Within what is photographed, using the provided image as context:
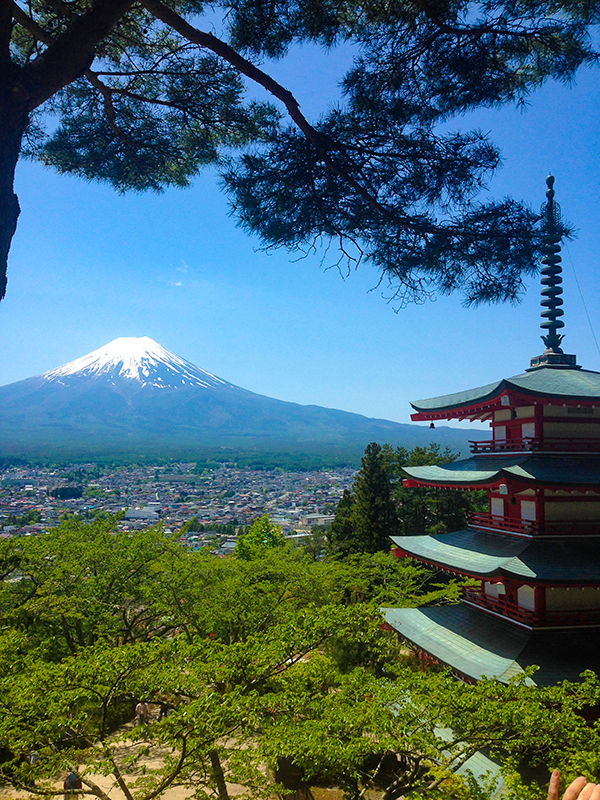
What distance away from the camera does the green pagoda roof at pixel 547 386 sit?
24.4 ft

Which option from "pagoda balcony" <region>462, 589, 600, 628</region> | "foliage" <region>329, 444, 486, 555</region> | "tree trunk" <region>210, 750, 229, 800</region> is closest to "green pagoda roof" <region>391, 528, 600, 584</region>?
"pagoda balcony" <region>462, 589, 600, 628</region>

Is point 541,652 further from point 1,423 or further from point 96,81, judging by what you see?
point 1,423

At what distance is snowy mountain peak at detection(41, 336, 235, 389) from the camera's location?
433 feet

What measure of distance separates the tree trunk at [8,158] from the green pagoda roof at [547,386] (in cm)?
681

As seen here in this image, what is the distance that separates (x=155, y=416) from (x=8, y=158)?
4972 inches

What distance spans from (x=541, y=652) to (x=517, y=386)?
3735 millimetres

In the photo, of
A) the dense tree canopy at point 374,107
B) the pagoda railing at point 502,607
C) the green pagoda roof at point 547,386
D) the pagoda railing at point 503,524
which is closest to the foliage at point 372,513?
the pagoda railing at point 503,524

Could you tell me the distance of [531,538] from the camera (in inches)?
301

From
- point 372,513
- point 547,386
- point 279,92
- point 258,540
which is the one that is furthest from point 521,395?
point 258,540

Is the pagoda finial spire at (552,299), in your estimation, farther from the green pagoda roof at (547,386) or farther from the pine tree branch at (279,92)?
the pine tree branch at (279,92)

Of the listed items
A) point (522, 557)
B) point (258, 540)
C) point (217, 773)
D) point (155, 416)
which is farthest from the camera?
point (155, 416)

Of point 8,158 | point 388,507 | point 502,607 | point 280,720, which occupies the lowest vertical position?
point 388,507

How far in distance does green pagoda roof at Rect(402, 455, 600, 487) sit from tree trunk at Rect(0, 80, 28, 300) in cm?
671

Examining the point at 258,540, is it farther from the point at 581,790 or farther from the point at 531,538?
the point at 581,790
